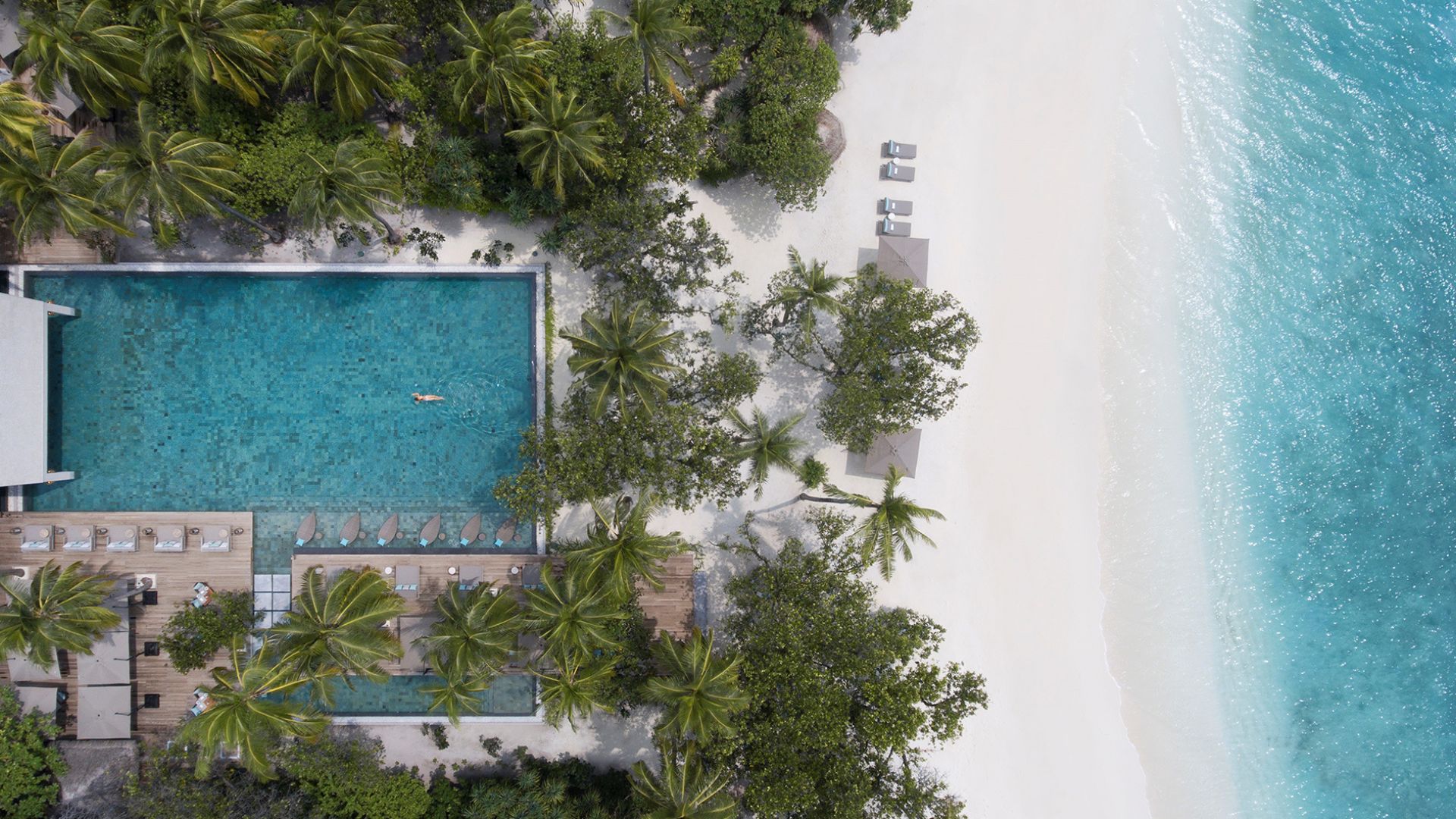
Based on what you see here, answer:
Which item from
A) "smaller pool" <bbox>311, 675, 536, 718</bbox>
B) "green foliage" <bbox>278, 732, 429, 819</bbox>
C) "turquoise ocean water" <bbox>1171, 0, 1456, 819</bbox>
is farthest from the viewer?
→ "turquoise ocean water" <bbox>1171, 0, 1456, 819</bbox>

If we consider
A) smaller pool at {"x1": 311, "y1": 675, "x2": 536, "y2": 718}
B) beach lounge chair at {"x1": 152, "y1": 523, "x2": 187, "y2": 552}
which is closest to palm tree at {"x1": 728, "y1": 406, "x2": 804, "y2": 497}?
smaller pool at {"x1": 311, "y1": 675, "x2": 536, "y2": 718}

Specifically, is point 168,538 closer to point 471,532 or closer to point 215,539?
point 215,539

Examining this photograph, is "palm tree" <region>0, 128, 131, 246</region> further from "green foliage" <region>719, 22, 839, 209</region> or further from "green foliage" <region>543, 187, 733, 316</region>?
"green foliage" <region>719, 22, 839, 209</region>

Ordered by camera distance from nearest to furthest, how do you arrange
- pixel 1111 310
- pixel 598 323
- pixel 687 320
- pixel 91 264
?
pixel 598 323 < pixel 91 264 < pixel 687 320 < pixel 1111 310

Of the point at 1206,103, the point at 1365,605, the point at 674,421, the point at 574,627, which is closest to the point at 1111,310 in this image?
the point at 1206,103

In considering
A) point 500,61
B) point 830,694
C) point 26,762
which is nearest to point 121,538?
point 26,762

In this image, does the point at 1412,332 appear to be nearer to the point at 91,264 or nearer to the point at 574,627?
the point at 574,627
